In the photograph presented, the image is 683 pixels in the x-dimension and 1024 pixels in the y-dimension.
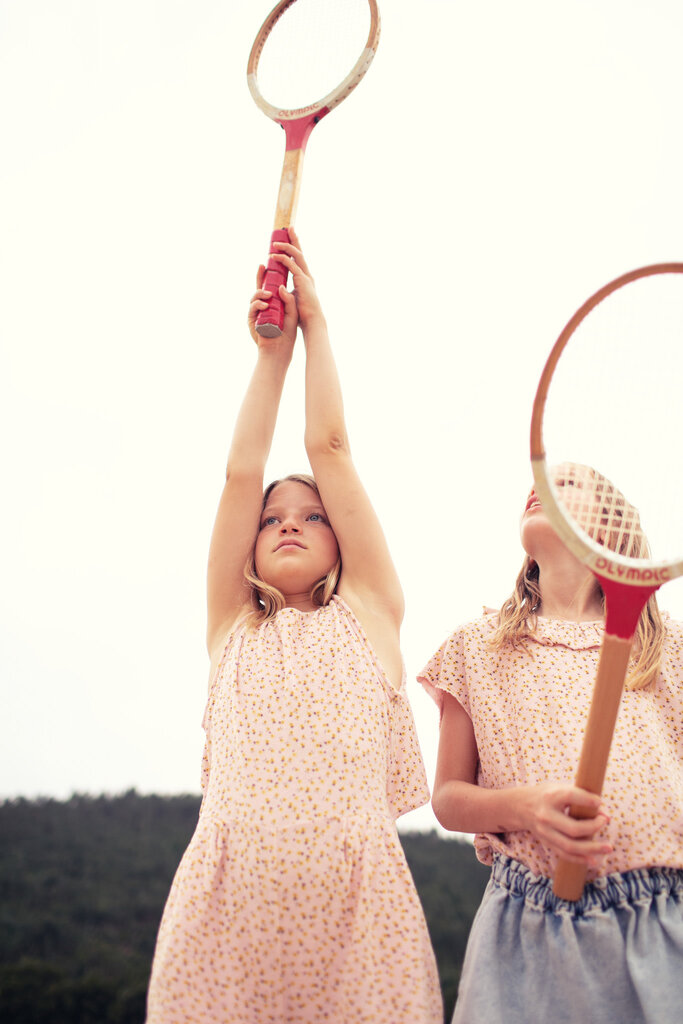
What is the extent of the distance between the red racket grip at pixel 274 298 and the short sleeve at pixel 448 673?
102 cm

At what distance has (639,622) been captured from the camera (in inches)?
93.0

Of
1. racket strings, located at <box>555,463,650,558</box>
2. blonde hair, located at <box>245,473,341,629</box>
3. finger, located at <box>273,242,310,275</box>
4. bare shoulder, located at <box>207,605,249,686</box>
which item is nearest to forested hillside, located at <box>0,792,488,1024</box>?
bare shoulder, located at <box>207,605,249,686</box>

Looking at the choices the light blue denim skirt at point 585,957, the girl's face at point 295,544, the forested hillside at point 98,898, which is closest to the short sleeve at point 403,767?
the light blue denim skirt at point 585,957

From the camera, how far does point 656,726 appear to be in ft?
7.07

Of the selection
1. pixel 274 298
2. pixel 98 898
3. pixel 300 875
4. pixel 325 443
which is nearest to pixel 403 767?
pixel 300 875

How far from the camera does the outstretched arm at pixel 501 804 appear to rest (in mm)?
1591

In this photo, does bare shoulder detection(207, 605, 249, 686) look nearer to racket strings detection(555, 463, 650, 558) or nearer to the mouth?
the mouth

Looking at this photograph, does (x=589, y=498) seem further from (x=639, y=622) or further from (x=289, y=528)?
(x=289, y=528)

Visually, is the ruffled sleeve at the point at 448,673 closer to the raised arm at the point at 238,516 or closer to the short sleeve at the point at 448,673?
the short sleeve at the point at 448,673

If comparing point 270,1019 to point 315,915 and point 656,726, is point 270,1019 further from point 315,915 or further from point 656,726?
point 656,726

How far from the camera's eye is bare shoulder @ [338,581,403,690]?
7.39ft

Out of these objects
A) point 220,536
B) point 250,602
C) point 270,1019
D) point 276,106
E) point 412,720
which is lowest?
point 270,1019

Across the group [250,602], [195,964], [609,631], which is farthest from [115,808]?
[609,631]

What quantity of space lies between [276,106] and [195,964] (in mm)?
2615
